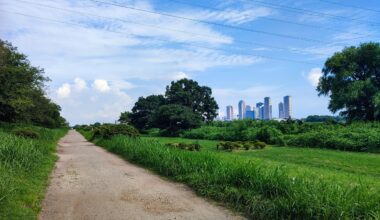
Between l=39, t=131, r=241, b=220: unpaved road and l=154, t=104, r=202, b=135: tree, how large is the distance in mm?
41046

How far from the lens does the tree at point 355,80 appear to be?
40750mm

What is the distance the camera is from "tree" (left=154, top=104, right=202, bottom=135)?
5497cm

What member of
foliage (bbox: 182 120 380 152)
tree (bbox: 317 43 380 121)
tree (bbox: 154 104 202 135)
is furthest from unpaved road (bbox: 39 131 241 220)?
tree (bbox: 154 104 202 135)

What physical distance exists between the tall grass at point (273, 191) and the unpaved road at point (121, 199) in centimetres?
47

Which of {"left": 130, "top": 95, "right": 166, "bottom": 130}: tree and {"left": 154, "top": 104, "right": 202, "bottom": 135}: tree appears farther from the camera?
{"left": 130, "top": 95, "right": 166, "bottom": 130}: tree

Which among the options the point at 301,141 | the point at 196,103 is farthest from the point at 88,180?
the point at 196,103

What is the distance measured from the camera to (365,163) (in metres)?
17.5

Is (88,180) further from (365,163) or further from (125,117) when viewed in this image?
(125,117)

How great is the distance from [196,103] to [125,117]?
22.1m

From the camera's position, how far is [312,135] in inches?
1164

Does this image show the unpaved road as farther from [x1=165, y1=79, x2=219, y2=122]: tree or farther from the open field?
[x1=165, y1=79, x2=219, y2=122]: tree

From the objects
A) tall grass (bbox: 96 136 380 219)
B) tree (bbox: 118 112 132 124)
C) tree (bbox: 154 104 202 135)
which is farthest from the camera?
tree (bbox: 118 112 132 124)

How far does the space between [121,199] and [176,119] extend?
45.8 m

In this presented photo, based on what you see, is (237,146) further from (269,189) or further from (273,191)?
(273,191)
